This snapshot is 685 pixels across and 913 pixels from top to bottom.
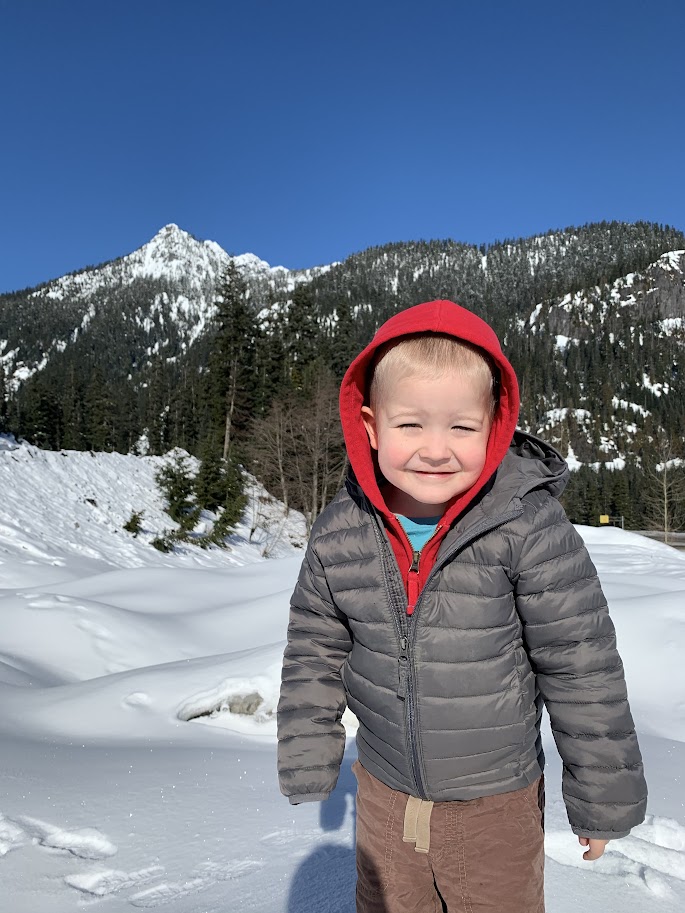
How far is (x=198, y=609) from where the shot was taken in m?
6.42

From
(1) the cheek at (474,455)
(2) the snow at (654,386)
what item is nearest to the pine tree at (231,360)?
(1) the cheek at (474,455)

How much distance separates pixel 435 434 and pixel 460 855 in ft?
3.32

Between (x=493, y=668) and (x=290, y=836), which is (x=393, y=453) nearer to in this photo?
Answer: (x=493, y=668)

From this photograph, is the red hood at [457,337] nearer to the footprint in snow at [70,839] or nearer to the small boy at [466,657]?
the small boy at [466,657]

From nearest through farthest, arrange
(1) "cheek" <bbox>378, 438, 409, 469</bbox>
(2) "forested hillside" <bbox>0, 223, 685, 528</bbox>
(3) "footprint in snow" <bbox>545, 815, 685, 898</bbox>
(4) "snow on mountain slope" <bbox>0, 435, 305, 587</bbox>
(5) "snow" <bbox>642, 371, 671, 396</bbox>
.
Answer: (1) "cheek" <bbox>378, 438, 409, 469</bbox> < (3) "footprint in snow" <bbox>545, 815, 685, 898</bbox> < (4) "snow on mountain slope" <bbox>0, 435, 305, 587</bbox> < (2) "forested hillside" <bbox>0, 223, 685, 528</bbox> < (5) "snow" <bbox>642, 371, 671, 396</bbox>

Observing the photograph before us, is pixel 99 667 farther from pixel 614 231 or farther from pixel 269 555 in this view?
pixel 614 231

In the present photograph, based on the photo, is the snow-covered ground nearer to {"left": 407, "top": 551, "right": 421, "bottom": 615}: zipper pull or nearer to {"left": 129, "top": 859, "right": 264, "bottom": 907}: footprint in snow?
{"left": 129, "top": 859, "right": 264, "bottom": 907}: footprint in snow

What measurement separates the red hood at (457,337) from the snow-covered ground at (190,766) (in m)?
1.25

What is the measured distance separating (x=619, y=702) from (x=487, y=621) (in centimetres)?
35

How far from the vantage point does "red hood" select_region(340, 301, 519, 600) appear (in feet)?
4.20

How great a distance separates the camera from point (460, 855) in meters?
1.29

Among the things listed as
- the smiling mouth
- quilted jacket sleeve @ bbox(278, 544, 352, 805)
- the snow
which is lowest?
quilted jacket sleeve @ bbox(278, 544, 352, 805)

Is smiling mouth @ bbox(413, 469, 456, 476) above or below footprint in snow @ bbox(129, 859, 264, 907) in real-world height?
above

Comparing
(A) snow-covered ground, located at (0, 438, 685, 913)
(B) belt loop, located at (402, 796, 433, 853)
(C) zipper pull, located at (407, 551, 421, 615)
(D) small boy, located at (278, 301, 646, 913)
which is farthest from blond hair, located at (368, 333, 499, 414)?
(A) snow-covered ground, located at (0, 438, 685, 913)
